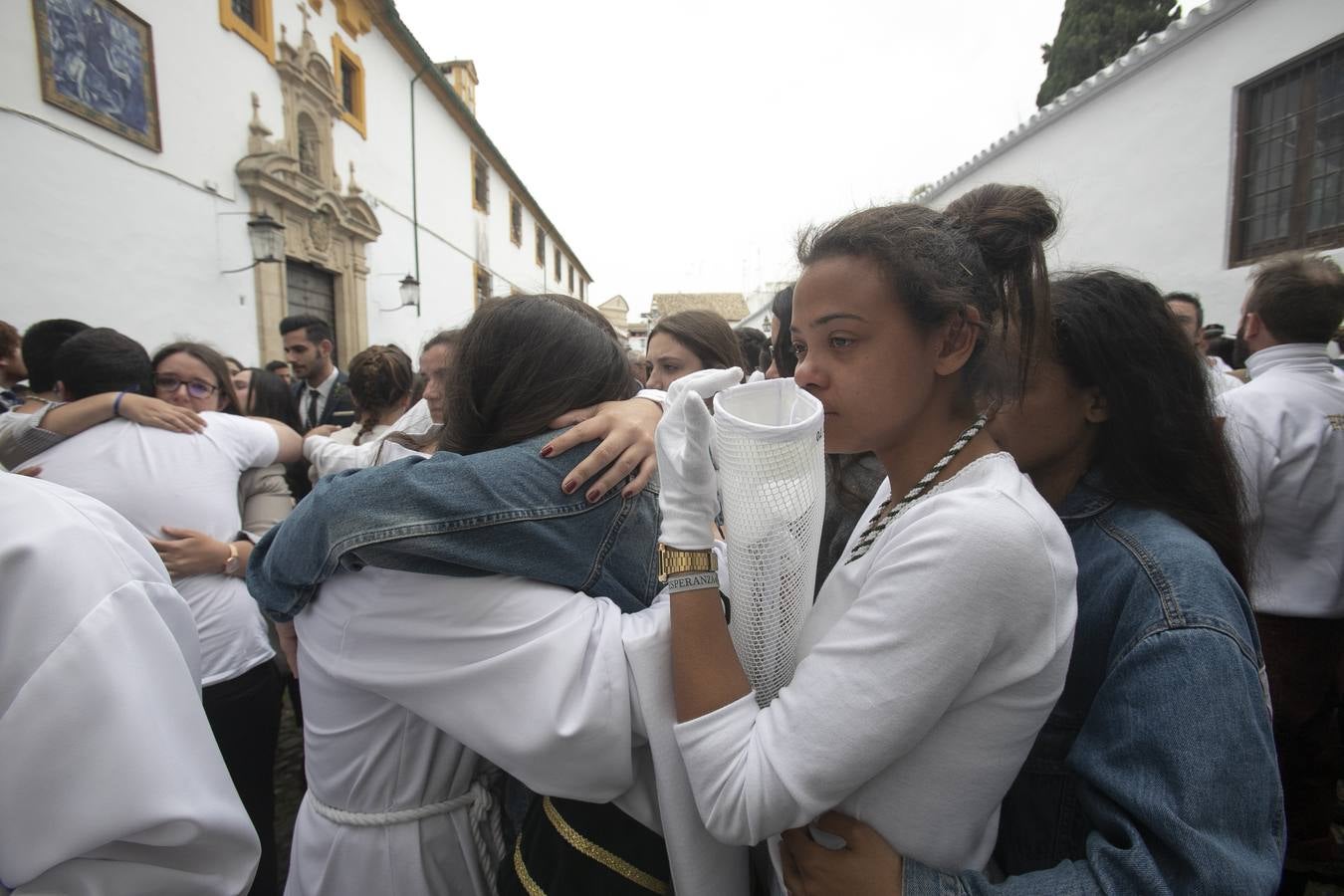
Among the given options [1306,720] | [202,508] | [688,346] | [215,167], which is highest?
[215,167]

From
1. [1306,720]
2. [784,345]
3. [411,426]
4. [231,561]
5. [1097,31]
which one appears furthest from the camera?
[1097,31]

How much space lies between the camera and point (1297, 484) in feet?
7.64

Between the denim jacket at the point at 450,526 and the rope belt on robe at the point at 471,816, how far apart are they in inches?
16.3

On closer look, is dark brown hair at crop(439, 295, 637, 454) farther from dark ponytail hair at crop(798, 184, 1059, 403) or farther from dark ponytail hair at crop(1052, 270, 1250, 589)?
dark ponytail hair at crop(1052, 270, 1250, 589)

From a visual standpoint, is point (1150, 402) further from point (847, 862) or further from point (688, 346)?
point (688, 346)

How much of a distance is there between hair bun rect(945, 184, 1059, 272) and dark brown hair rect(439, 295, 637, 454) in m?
0.76

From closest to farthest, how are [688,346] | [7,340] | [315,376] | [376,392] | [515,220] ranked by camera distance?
1. [688,346]
2. [376,392]
3. [7,340]
4. [315,376]
5. [515,220]

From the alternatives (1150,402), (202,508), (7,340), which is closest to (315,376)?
(7,340)

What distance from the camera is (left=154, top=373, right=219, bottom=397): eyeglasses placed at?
2.67 meters

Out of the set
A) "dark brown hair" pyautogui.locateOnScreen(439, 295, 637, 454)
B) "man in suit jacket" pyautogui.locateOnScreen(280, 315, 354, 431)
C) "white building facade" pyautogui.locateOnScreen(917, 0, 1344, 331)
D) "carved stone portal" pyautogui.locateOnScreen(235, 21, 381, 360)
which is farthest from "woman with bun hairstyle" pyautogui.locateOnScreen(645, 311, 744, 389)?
"carved stone portal" pyautogui.locateOnScreen(235, 21, 381, 360)

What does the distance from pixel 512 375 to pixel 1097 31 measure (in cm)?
1456

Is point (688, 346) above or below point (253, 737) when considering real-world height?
above

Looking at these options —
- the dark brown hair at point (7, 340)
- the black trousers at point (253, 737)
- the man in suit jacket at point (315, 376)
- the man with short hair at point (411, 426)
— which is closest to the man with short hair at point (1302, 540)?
the man with short hair at point (411, 426)

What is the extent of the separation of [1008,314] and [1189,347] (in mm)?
371
